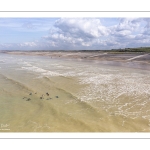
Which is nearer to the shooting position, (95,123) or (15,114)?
(95,123)

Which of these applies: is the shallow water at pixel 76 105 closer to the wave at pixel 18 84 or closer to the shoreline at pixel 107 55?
the wave at pixel 18 84

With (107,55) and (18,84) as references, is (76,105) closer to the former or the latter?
(18,84)

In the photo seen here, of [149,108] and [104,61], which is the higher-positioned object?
[149,108]

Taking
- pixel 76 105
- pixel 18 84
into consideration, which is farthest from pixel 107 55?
pixel 76 105

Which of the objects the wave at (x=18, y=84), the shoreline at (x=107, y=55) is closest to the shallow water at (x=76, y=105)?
the wave at (x=18, y=84)

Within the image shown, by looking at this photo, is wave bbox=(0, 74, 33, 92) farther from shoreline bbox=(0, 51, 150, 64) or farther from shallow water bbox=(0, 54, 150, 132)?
shoreline bbox=(0, 51, 150, 64)

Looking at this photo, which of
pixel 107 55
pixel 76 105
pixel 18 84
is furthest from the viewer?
pixel 107 55

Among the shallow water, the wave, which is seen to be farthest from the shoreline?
the shallow water
